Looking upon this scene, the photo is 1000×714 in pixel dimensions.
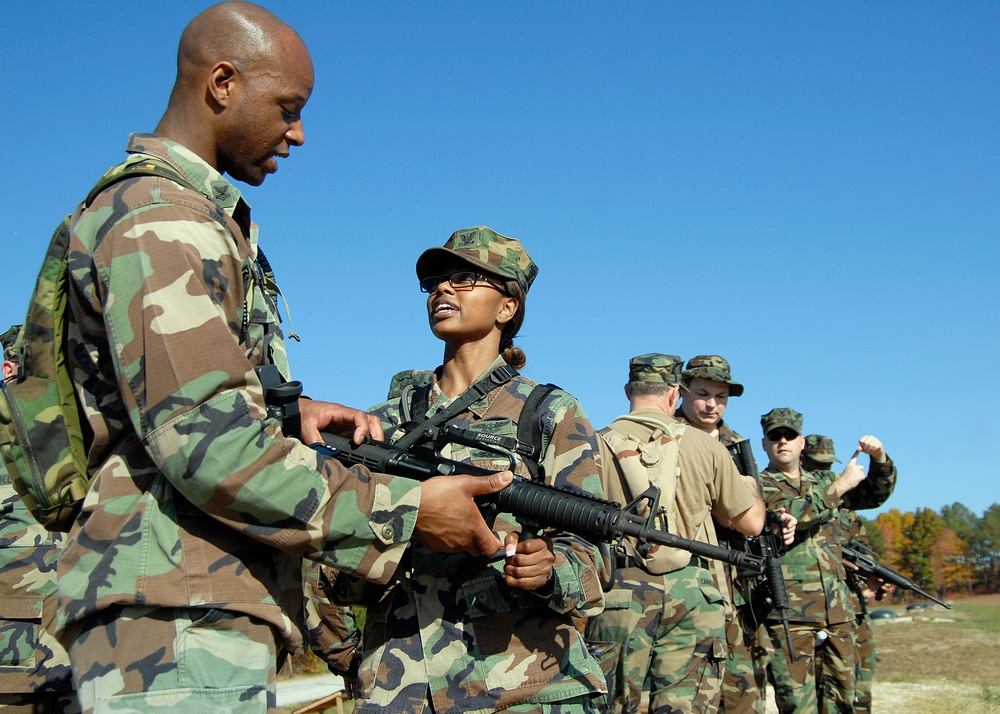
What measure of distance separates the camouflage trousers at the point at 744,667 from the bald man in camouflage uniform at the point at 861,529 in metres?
1.21

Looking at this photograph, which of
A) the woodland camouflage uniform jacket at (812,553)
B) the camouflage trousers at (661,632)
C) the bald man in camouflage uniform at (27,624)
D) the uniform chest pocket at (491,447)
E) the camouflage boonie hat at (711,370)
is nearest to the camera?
the uniform chest pocket at (491,447)

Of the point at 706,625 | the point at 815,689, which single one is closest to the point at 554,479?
the point at 706,625

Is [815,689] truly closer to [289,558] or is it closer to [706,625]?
[706,625]

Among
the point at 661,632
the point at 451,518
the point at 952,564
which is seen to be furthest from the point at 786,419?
the point at 952,564

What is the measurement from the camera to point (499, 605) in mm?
3410

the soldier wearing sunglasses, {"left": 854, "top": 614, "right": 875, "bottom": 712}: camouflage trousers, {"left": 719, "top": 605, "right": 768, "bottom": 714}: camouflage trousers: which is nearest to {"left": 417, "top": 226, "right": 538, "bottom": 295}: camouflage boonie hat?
{"left": 719, "top": 605, "right": 768, "bottom": 714}: camouflage trousers

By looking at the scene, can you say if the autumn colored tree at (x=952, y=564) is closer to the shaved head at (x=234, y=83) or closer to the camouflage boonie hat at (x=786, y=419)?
the camouflage boonie hat at (x=786, y=419)

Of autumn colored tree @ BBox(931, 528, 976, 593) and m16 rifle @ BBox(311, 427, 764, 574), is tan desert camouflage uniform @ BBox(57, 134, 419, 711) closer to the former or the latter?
m16 rifle @ BBox(311, 427, 764, 574)

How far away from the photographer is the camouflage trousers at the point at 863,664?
959 cm

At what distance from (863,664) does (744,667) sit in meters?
2.37

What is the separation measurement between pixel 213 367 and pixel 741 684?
7551mm

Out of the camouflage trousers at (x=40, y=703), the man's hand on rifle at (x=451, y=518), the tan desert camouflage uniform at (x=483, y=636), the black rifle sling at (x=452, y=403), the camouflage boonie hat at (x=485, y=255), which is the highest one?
the camouflage boonie hat at (x=485, y=255)

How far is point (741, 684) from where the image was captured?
8.62 metres

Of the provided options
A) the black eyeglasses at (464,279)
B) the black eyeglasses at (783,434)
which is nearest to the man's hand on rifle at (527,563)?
the black eyeglasses at (464,279)
